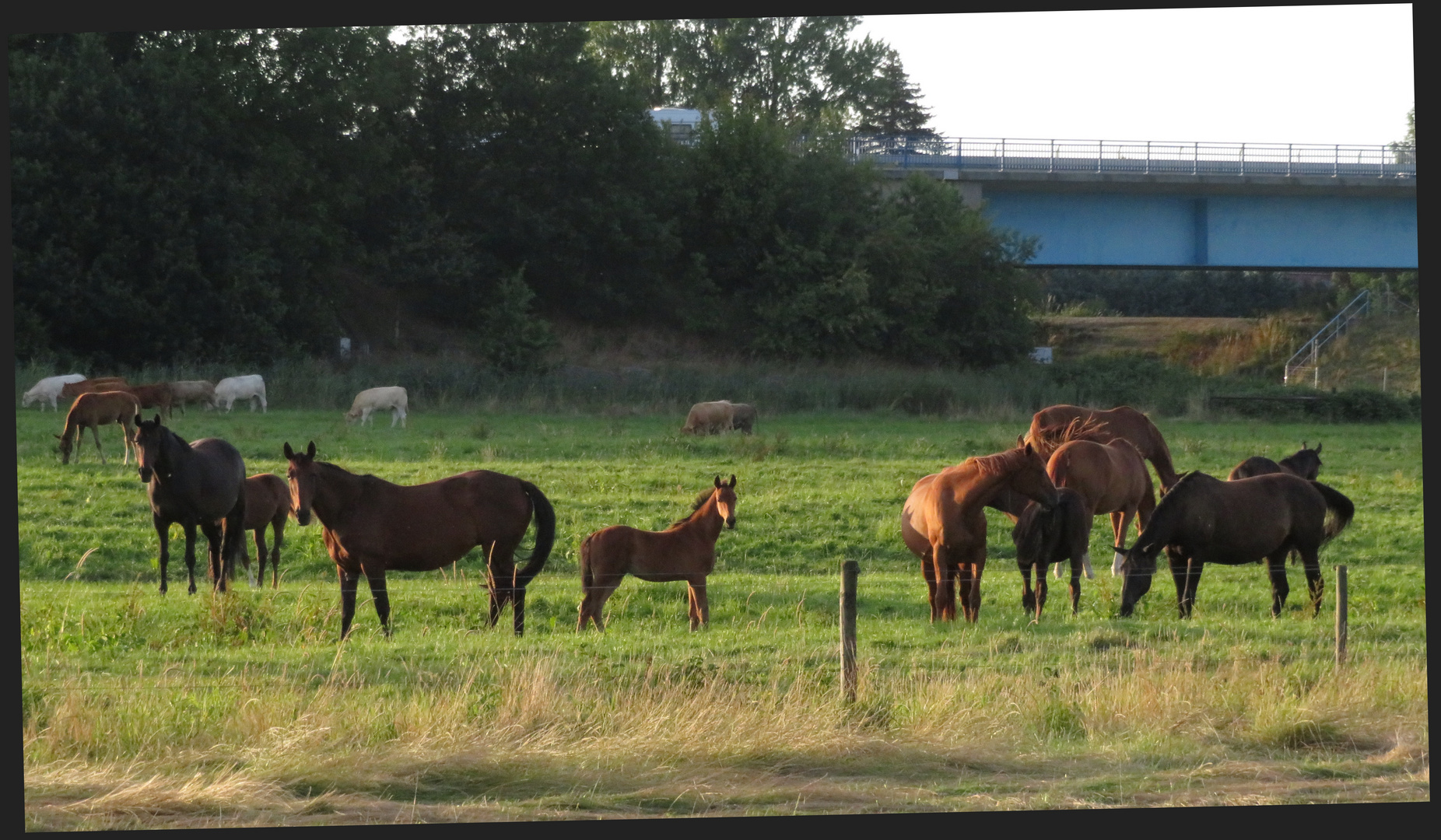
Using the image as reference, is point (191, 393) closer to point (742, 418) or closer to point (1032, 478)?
point (742, 418)

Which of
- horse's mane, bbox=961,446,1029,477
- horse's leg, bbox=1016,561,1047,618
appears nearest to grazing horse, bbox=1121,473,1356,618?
horse's leg, bbox=1016,561,1047,618

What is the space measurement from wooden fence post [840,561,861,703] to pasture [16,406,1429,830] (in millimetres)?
105

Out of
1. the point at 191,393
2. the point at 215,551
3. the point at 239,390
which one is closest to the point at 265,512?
the point at 215,551

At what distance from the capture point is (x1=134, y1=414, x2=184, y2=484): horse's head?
46.2 ft

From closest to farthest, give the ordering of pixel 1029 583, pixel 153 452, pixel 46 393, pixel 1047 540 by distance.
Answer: pixel 1047 540 → pixel 1029 583 → pixel 153 452 → pixel 46 393

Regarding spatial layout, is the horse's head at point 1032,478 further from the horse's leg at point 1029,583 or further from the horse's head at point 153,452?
the horse's head at point 153,452

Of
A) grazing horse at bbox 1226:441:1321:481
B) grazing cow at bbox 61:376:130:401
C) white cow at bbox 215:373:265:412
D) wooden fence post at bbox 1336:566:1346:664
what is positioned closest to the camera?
wooden fence post at bbox 1336:566:1346:664

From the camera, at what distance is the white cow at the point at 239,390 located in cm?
3253

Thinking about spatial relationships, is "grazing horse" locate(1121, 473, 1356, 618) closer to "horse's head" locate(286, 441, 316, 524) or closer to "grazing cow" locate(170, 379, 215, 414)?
"horse's head" locate(286, 441, 316, 524)

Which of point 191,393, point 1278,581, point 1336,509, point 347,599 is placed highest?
point 191,393

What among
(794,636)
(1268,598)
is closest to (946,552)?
(794,636)

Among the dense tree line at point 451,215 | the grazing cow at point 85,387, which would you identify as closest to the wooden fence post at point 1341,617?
the grazing cow at point 85,387

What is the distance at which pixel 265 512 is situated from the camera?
15.0m

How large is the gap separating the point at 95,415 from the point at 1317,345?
3820 cm
